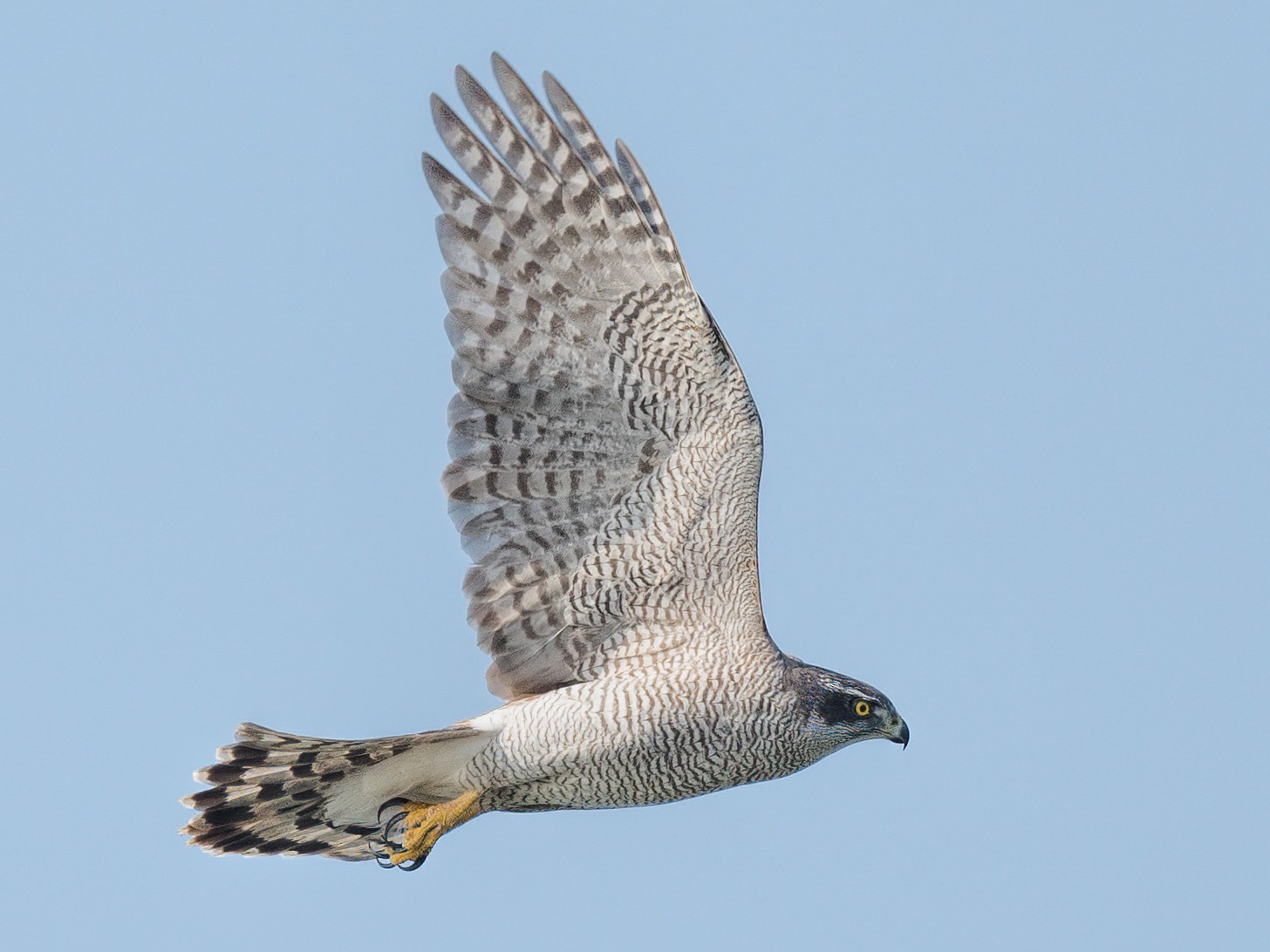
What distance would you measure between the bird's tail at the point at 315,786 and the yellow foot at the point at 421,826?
7 cm

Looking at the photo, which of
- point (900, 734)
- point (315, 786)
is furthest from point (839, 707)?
point (315, 786)

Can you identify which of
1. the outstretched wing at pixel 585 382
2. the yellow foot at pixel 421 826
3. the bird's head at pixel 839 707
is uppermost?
the outstretched wing at pixel 585 382

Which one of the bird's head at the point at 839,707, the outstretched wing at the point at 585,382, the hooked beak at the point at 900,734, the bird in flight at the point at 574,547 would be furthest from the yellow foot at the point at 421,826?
the hooked beak at the point at 900,734

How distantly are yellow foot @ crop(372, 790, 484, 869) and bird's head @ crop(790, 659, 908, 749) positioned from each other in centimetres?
183

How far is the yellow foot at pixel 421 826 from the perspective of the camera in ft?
30.9

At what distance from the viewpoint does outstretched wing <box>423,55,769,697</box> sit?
9023 mm

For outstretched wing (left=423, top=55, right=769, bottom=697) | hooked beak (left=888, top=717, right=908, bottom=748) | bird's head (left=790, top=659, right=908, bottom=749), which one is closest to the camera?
outstretched wing (left=423, top=55, right=769, bottom=697)

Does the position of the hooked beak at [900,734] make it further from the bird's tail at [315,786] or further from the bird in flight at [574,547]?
the bird's tail at [315,786]

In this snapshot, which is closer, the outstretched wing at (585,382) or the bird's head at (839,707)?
the outstretched wing at (585,382)

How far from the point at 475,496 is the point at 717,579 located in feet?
4.49

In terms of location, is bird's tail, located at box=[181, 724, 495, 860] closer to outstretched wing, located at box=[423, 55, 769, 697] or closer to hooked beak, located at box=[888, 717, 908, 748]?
outstretched wing, located at box=[423, 55, 769, 697]

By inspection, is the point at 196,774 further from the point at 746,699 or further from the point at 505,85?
the point at 505,85

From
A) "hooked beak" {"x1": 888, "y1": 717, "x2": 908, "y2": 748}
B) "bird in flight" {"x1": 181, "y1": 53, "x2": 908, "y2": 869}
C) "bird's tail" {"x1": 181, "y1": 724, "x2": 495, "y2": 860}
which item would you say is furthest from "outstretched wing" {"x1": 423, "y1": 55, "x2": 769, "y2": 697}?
"bird's tail" {"x1": 181, "y1": 724, "x2": 495, "y2": 860}

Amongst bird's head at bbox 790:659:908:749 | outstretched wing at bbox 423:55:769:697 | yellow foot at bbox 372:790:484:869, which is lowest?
yellow foot at bbox 372:790:484:869
